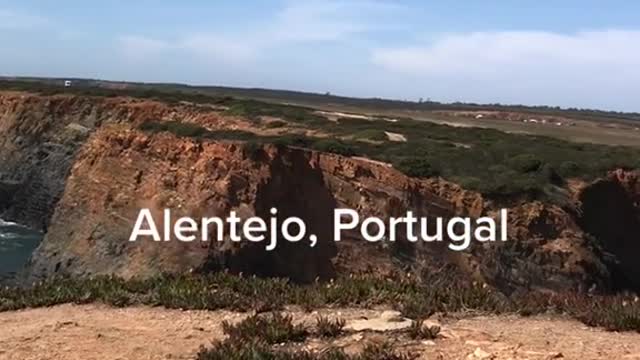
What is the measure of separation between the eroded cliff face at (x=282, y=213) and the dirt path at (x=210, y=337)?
38.8 ft

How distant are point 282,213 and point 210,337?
65.3 feet

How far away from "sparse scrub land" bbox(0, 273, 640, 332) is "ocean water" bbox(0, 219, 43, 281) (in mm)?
22773

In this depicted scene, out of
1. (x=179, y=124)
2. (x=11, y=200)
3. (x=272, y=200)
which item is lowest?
(x=11, y=200)

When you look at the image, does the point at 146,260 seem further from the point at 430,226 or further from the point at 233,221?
the point at 430,226

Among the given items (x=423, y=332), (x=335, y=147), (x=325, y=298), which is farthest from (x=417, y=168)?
(x=423, y=332)

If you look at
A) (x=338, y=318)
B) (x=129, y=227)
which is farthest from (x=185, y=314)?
(x=129, y=227)

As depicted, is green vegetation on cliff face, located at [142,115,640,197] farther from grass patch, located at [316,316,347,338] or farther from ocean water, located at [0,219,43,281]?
grass patch, located at [316,316,347,338]

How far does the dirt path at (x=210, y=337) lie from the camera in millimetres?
6488

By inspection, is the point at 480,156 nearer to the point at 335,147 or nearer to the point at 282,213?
the point at 335,147

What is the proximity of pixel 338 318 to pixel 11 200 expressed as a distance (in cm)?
4548

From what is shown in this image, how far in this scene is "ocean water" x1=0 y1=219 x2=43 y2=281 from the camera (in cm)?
3395

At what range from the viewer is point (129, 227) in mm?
28719

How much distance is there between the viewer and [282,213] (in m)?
27.1

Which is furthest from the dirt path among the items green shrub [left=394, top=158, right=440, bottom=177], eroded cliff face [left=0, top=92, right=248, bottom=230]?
eroded cliff face [left=0, top=92, right=248, bottom=230]
